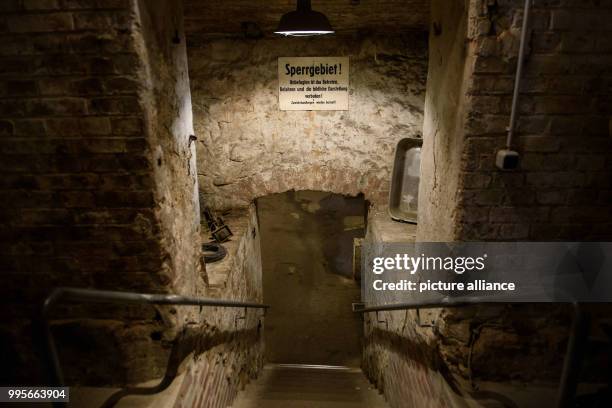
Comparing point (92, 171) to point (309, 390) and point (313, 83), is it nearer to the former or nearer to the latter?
point (313, 83)

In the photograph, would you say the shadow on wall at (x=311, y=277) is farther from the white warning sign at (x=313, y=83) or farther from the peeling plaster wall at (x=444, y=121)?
the peeling plaster wall at (x=444, y=121)

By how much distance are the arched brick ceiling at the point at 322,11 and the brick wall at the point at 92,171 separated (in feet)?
4.36

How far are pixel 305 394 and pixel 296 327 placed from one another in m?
2.21

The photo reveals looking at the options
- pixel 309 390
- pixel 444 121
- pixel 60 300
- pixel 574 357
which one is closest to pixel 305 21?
pixel 444 121

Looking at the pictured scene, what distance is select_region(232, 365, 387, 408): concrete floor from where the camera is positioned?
12.1 ft

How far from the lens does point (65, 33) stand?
170cm

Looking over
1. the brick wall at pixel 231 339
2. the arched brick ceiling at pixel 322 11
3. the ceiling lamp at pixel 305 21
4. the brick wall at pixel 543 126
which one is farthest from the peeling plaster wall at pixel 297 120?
the brick wall at pixel 543 126

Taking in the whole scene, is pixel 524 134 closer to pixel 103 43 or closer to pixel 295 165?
pixel 103 43

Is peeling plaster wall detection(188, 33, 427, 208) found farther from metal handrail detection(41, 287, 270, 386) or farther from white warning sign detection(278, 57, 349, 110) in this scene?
metal handrail detection(41, 287, 270, 386)

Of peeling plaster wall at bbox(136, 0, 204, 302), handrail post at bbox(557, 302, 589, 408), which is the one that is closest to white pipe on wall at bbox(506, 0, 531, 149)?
handrail post at bbox(557, 302, 589, 408)

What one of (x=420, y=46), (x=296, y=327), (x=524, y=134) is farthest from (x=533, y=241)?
(x=296, y=327)

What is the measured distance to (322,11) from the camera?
3.45 m

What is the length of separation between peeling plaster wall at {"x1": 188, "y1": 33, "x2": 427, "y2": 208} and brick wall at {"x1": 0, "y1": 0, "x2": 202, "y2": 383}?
76.0 inches

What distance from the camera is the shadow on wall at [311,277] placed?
605 centimetres
